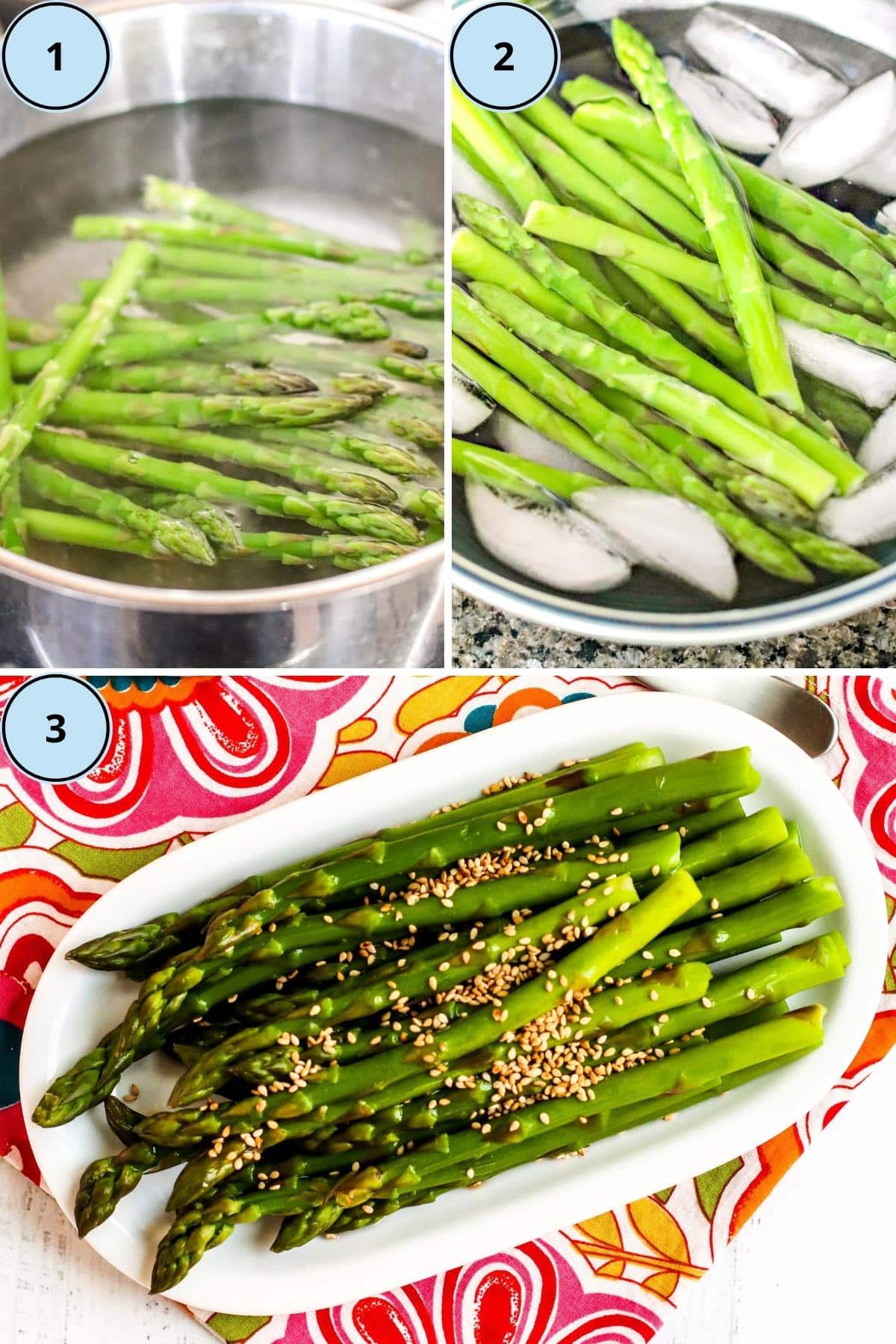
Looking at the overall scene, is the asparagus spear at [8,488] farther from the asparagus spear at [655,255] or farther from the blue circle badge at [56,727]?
the asparagus spear at [655,255]

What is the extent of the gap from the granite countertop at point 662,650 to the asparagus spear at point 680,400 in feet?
0.69

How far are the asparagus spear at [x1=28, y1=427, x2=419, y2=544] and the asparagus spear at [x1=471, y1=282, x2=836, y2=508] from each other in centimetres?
33

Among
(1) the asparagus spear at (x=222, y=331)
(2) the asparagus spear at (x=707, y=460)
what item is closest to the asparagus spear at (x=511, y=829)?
(2) the asparagus spear at (x=707, y=460)

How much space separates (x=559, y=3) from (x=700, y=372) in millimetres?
550

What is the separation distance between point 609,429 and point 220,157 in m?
0.66

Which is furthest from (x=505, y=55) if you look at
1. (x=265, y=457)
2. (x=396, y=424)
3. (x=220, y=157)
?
(x=265, y=457)

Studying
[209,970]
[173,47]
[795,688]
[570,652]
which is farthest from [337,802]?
[173,47]

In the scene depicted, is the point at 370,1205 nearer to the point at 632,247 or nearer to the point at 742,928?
the point at 742,928

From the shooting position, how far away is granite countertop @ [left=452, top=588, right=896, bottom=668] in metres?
1.53

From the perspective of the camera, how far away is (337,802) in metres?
1.43

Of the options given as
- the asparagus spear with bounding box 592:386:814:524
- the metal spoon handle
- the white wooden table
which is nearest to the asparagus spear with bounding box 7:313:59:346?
the asparagus spear with bounding box 592:386:814:524

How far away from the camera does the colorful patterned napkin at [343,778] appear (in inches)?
52.8

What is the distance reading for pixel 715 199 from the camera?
1.44 metres

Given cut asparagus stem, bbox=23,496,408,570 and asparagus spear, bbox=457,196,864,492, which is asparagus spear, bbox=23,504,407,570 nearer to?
cut asparagus stem, bbox=23,496,408,570
